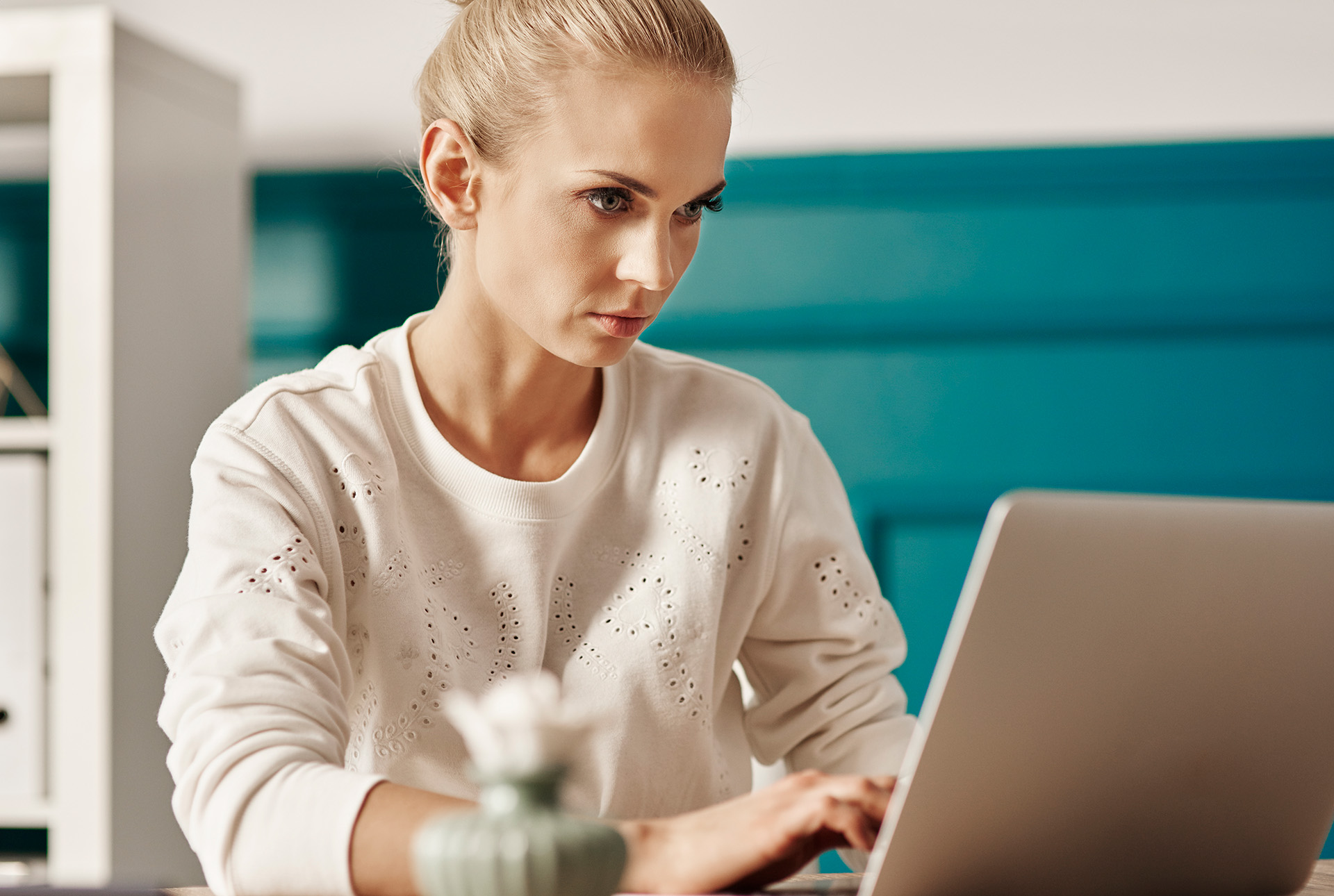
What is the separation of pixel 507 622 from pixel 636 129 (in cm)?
42

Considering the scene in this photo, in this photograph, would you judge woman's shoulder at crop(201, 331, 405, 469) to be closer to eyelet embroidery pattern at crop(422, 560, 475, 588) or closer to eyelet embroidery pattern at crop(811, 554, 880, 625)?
eyelet embroidery pattern at crop(422, 560, 475, 588)

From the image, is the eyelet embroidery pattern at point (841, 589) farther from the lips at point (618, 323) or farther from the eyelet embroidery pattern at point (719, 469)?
the lips at point (618, 323)

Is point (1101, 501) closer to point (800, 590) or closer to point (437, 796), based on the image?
point (437, 796)

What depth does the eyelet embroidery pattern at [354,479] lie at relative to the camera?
95 centimetres

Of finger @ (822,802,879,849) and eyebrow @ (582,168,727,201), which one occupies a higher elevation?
eyebrow @ (582,168,727,201)

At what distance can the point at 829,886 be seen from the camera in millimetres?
686

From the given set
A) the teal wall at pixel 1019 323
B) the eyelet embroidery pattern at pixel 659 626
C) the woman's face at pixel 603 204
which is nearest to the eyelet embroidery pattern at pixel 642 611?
the eyelet embroidery pattern at pixel 659 626

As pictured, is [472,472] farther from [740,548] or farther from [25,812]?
[25,812]

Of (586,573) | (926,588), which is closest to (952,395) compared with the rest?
(926,588)

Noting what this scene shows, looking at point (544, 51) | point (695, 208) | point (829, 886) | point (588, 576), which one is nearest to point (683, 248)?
point (695, 208)

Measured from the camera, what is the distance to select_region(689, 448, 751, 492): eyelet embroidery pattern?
1096 millimetres

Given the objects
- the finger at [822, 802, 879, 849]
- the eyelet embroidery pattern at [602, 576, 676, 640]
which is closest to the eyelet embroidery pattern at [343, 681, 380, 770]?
the eyelet embroidery pattern at [602, 576, 676, 640]

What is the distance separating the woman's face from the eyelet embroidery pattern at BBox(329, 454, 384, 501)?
7.1 inches

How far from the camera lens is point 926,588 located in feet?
5.88
